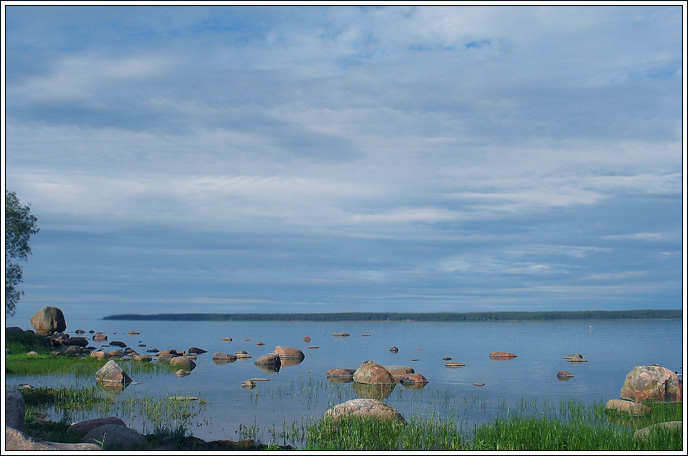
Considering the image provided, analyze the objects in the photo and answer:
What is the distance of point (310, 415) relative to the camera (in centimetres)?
2420

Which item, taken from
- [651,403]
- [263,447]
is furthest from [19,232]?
[651,403]

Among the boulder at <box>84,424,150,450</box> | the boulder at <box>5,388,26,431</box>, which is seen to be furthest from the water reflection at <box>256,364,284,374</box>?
the boulder at <box>5,388,26,431</box>

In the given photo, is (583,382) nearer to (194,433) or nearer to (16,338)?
(194,433)

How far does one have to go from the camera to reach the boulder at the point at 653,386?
2648 centimetres

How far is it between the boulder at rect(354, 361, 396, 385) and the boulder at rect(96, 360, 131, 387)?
13164 mm

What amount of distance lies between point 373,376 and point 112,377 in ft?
47.2

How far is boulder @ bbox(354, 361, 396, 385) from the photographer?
113 ft

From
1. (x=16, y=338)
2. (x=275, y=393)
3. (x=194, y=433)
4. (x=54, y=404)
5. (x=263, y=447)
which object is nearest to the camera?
(x=263, y=447)

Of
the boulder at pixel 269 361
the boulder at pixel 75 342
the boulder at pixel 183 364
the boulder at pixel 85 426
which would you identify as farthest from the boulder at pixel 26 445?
the boulder at pixel 75 342

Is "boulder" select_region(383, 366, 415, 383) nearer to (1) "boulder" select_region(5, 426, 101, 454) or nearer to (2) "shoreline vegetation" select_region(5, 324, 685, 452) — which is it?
(2) "shoreline vegetation" select_region(5, 324, 685, 452)

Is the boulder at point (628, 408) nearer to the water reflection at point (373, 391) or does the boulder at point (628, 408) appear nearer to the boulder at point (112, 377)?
the water reflection at point (373, 391)

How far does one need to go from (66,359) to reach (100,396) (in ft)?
50.6

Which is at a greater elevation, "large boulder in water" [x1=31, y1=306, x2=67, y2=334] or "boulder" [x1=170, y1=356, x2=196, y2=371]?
"large boulder in water" [x1=31, y1=306, x2=67, y2=334]

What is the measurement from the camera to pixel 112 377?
3136 cm
